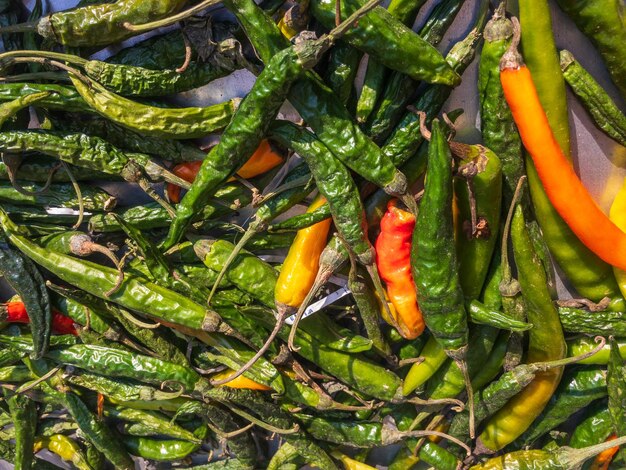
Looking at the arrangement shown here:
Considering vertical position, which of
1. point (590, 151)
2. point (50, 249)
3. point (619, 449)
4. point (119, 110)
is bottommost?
point (619, 449)

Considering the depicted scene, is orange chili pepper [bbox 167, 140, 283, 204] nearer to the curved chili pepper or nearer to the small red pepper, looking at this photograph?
the small red pepper

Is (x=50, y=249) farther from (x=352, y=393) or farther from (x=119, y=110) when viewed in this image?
(x=352, y=393)

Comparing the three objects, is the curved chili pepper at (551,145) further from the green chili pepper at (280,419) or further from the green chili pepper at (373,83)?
the green chili pepper at (280,419)

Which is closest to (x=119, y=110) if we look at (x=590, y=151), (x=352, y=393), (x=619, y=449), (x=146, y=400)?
(x=146, y=400)

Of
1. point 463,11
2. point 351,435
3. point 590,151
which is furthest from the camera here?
point 351,435

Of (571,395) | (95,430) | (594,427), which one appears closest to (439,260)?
(571,395)

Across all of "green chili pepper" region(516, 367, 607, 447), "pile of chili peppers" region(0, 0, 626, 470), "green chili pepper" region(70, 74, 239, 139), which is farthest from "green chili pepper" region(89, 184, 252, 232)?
"green chili pepper" region(516, 367, 607, 447)

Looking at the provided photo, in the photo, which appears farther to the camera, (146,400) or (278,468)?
(278,468)
